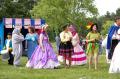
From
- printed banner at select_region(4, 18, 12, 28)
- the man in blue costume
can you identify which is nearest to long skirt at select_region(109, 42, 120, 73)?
the man in blue costume

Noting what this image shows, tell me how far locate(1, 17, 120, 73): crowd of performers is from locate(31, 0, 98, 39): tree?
4831 cm

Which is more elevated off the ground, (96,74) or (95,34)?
(95,34)

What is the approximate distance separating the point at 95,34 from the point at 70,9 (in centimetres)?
5242

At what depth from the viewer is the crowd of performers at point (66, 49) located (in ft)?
53.0

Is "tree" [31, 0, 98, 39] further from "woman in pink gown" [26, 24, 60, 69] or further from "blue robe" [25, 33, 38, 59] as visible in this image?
"woman in pink gown" [26, 24, 60, 69]

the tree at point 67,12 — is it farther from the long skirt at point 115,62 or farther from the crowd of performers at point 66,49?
the long skirt at point 115,62

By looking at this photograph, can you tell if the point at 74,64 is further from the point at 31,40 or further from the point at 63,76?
the point at 63,76

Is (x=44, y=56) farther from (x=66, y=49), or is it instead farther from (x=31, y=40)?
(x=31, y=40)

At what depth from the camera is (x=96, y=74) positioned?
14648 mm

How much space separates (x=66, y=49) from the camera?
57.9 feet

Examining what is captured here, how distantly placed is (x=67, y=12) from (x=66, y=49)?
51653 mm

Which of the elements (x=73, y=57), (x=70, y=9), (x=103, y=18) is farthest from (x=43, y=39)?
(x=103, y=18)

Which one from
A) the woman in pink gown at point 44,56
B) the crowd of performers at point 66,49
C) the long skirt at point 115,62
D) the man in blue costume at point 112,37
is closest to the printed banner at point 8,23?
the crowd of performers at point 66,49

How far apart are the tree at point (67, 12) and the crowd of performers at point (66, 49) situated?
4831 centimetres
